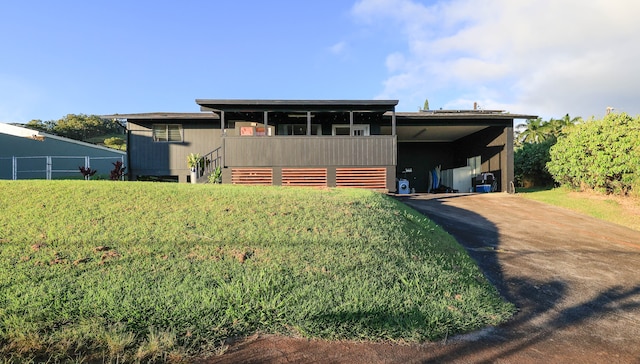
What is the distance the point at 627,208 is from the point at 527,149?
7.52 m

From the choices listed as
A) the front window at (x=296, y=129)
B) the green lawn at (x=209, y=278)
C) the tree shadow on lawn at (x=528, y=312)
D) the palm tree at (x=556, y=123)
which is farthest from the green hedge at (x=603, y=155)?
the palm tree at (x=556, y=123)

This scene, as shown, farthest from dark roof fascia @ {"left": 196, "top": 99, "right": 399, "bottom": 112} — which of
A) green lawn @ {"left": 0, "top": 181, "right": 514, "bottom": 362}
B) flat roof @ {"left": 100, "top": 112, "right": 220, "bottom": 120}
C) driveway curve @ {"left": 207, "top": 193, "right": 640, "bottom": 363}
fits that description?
green lawn @ {"left": 0, "top": 181, "right": 514, "bottom": 362}

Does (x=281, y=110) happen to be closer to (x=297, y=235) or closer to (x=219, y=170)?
(x=219, y=170)

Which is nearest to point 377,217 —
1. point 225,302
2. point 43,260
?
point 225,302

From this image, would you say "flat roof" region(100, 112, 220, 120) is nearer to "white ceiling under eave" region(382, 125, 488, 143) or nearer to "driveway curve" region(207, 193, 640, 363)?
"white ceiling under eave" region(382, 125, 488, 143)

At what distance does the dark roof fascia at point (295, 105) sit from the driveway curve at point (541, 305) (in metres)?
Answer: 5.63

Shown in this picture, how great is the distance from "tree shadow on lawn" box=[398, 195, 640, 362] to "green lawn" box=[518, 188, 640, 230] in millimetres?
5979

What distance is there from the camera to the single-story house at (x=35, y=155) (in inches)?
633

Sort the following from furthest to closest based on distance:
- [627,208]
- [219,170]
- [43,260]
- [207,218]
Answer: [219,170] → [627,208] → [207,218] → [43,260]

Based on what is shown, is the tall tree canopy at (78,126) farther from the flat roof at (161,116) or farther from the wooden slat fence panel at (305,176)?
the wooden slat fence panel at (305,176)

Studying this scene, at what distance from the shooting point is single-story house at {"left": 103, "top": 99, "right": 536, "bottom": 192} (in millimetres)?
13062

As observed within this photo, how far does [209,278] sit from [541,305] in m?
4.15

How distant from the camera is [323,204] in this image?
6914 millimetres

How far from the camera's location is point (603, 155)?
11781 millimetres
